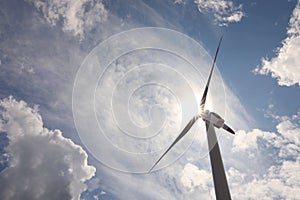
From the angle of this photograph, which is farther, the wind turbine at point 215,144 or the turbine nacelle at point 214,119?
the turbine nacelle at point 214,119

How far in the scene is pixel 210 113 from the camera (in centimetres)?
5284

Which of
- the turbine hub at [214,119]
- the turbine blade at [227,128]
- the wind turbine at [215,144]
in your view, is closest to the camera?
the wind turbine at [215,144]

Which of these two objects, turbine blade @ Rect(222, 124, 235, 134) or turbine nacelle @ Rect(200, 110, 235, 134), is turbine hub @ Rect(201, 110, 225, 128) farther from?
turbine blade @ Rect(222, 124, 235, 134)

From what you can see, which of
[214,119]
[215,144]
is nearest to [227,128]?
[214,119]

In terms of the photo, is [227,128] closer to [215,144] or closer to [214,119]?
[214,119]

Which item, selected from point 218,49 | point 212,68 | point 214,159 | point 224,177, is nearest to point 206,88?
point 212,68

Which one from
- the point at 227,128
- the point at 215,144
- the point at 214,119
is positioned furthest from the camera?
the point at 227,128

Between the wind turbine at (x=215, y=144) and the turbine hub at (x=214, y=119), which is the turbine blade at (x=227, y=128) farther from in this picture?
the turbine hub at (x=214, y=119)

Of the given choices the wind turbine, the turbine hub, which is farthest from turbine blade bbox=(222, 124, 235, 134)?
the turbine hub

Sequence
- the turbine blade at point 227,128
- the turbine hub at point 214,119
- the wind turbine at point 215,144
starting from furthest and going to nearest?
1. the turbine blade at point 227,128
2. the turbine hub at point 214,119
3. the wind turbine at point 215,144

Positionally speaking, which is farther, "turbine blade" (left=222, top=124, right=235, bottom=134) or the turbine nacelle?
"turbine blade" (left=222, top=124, right=235, bottom=134)

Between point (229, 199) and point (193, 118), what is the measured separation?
22.0 metres

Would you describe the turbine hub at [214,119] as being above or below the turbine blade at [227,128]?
below

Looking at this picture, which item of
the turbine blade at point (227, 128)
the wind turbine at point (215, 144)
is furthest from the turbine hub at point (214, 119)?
the turbine blade at point (227, 128)
